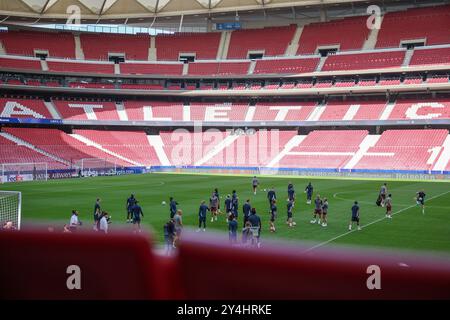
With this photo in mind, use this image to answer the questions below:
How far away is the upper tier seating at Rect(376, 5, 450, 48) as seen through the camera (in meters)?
61.9

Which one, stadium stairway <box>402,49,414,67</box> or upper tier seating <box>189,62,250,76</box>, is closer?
stadium stairway <box>402,49,414,67</box>

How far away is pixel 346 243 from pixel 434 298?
16.3 metres

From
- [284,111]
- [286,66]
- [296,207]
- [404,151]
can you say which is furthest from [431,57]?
[296,207]

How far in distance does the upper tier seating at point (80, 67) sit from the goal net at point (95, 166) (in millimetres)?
17836

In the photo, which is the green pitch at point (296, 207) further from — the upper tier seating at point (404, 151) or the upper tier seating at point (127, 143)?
the upper tier seating at point (127, 143)

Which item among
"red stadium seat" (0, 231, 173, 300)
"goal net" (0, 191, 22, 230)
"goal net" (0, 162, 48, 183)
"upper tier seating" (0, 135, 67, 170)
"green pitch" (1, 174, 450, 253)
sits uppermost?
"upper tier seating" (0, 135, 67, 170)

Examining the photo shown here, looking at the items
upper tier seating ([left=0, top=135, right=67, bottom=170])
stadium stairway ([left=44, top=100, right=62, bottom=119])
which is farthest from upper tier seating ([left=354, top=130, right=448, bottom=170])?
stadium stairway ([left=44, top=100, right=62, bottom=119])

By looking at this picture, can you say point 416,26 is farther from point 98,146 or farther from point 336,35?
point 98,146

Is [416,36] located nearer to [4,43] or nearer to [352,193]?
[352,193]

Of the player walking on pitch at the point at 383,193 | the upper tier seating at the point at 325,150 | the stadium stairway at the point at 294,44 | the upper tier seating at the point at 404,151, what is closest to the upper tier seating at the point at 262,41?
the stadium stairway at the point at 294,44

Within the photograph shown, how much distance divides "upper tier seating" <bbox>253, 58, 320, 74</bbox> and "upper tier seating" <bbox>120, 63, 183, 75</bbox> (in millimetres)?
12211

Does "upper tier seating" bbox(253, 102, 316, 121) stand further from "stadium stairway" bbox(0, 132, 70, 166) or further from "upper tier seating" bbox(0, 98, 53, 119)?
"upper tier seating" bbox(0, 98, 53, 119)

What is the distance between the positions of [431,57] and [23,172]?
49.8 meters

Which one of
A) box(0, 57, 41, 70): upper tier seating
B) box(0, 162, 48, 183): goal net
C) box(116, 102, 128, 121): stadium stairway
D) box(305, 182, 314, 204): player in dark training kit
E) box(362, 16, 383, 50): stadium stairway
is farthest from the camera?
box(116, 102, 128, 121): stadium stairway
